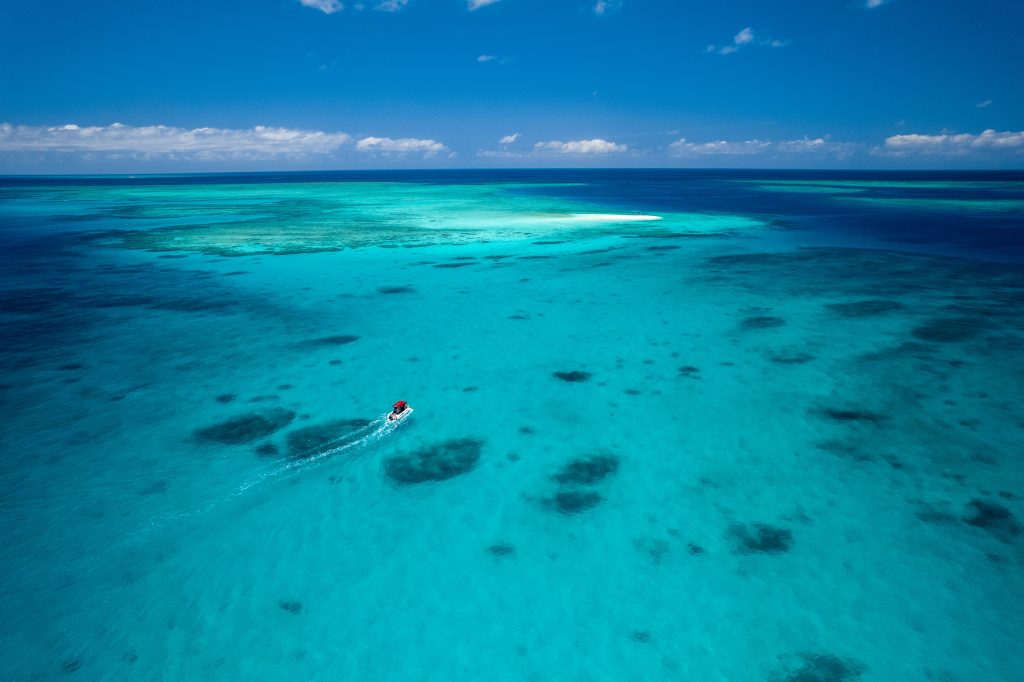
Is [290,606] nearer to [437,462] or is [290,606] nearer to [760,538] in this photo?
[437,462]

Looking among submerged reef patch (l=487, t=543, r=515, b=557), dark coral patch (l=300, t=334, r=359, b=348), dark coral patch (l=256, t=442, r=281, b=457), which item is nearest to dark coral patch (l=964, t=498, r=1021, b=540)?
submerged reef patch (l=487, t=543, r=515, b=557)

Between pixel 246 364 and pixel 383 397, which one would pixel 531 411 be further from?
pixel 246 364

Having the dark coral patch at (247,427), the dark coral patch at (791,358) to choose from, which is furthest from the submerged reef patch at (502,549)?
the dark coral patch at (791,358)

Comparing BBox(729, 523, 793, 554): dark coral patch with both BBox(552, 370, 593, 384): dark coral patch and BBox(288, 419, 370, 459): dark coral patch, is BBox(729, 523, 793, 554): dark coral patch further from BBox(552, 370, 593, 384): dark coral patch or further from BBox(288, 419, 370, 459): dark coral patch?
BBox(288, 419, 370, 459): dark coral patch

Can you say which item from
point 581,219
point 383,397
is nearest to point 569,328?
point 383,397

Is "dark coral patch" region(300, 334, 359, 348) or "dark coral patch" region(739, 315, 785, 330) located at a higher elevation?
"dark coral patch" region(739, 315, 785, 330)
